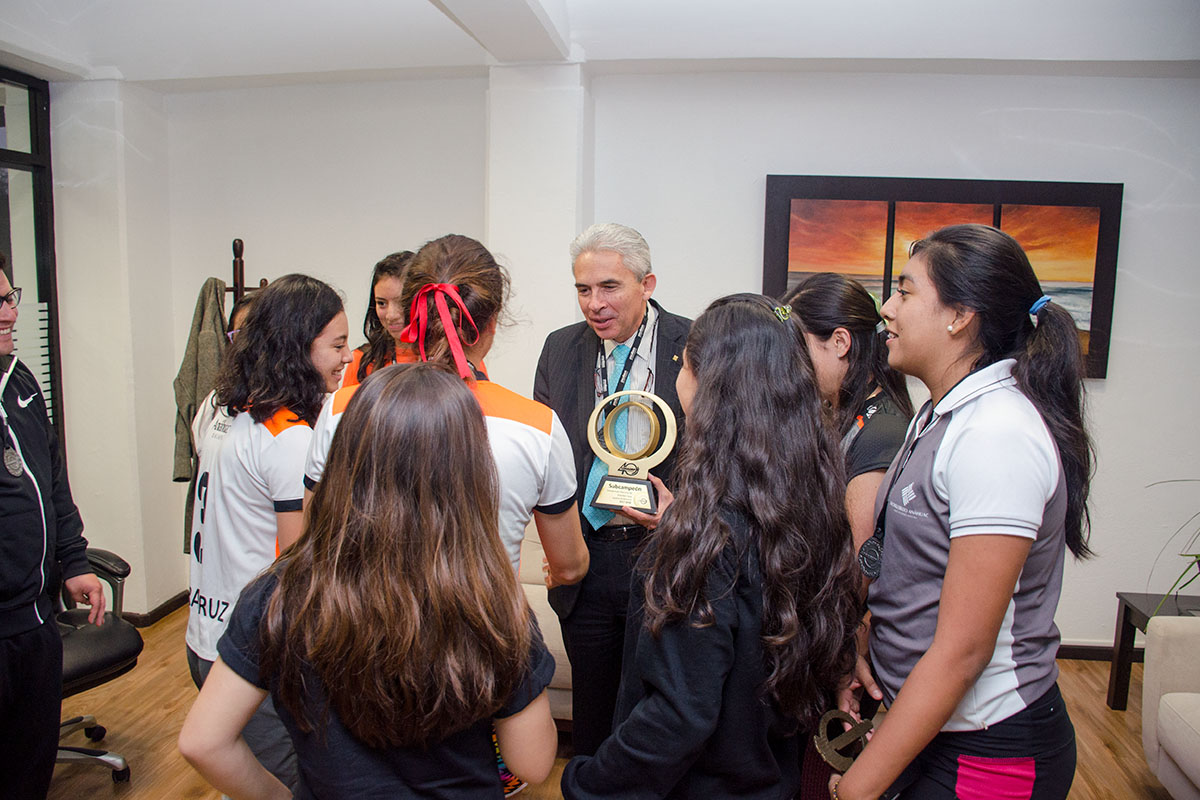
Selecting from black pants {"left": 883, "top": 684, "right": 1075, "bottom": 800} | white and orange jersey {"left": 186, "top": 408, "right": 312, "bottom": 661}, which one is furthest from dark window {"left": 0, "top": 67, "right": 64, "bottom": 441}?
black pants {"left": 883, "top": 684, "right": 1075, "bottom": 800}

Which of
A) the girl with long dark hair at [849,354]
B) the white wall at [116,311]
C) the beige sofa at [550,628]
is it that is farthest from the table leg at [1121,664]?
the white wall at [116,311]

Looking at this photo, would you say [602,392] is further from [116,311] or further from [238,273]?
[116,311]

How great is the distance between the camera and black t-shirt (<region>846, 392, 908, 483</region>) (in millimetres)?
1562

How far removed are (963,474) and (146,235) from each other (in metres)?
3.86

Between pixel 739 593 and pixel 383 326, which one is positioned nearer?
pixel 739 593

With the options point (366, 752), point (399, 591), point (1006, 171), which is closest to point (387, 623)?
point (399, 591)

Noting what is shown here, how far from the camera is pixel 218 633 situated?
1.69 m

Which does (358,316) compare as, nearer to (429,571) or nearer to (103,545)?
(103,545)

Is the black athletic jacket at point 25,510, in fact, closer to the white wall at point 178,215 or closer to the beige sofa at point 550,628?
the beige sofa at point 550,628

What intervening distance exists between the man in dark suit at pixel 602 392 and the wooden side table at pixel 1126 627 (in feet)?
7.10

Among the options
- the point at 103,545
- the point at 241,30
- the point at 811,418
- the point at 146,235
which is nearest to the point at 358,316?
the point at 146,235

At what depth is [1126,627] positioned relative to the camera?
3082 millimetres

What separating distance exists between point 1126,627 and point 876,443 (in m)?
2.27

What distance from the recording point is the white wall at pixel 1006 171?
A: 3.38m
